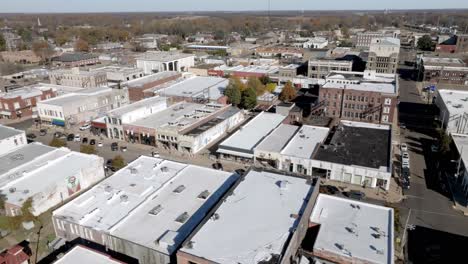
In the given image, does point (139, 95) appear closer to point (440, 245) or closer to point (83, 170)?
point (83, 170)

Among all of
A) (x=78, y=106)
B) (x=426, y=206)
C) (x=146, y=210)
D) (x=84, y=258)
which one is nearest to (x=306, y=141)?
(x=426, y=206)

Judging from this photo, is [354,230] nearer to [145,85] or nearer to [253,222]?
[253,222]

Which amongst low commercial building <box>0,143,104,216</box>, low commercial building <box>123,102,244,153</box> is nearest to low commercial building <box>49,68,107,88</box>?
low commercial building <box>123,102,244,153</box>

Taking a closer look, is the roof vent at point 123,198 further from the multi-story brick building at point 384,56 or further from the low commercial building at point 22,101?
the multi-story brick building at point 384,56

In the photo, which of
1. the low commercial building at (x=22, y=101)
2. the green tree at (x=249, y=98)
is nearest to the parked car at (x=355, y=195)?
the green tree at (x=249, y=98)

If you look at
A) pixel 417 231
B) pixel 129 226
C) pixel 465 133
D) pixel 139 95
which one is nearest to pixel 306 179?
pixel 417 231
